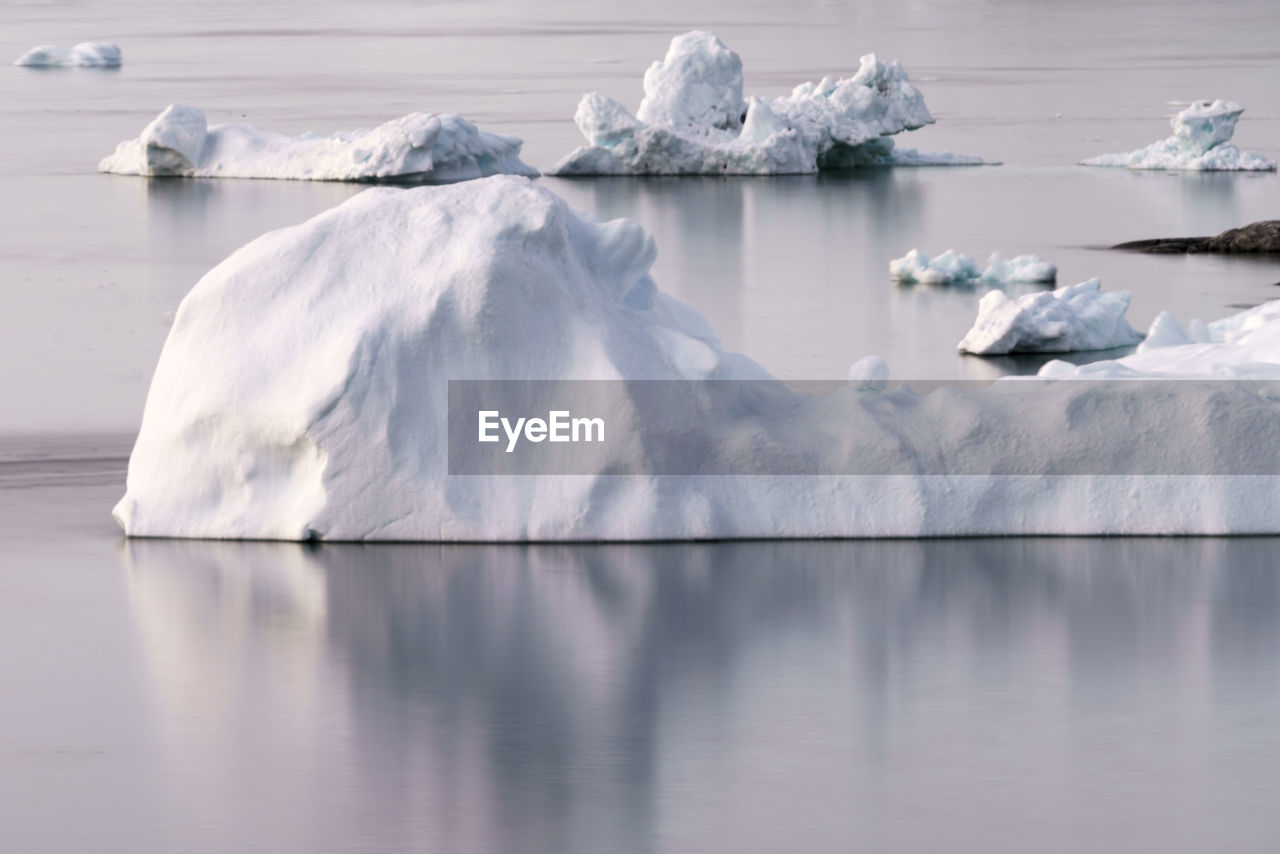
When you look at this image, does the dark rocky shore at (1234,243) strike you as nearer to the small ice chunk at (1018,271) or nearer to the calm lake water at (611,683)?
the small ice chunk at (1018,271)

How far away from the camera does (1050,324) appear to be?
48.5ft

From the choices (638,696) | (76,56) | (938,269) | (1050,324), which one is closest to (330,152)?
(938,269)

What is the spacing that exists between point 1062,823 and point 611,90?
34.0 metres

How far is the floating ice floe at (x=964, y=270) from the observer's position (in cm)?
1814

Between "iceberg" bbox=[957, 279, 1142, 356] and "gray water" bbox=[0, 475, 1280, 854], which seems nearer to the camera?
"gray water" bbox=[0, 475, 1280, 854]

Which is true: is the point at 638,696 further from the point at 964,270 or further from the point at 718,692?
the point at 964,270

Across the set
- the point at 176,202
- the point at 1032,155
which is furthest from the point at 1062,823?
the point at 1032,155

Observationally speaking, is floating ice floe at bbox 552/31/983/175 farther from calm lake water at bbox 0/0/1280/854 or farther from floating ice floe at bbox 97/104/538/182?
calm lake water at bbox 0/0/1280/854

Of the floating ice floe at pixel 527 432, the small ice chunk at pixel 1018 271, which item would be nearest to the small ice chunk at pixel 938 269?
the small ice chunk at pixel 1018 271

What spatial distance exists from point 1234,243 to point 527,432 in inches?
461

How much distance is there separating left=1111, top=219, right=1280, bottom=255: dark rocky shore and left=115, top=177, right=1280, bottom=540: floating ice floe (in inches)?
403

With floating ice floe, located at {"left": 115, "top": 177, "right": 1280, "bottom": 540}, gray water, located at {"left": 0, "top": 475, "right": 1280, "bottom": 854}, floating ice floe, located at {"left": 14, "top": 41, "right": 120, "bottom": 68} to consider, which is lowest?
gray water, located at {"left": 0, "top": 475, "right": 1280, "bottom": 854}

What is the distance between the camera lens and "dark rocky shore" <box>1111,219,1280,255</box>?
64.2ft

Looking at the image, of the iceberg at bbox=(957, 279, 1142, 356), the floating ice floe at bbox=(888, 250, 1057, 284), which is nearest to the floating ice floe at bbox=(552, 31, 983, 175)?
the floating ice floe at bbox=(888, 250, 1057, 284)
